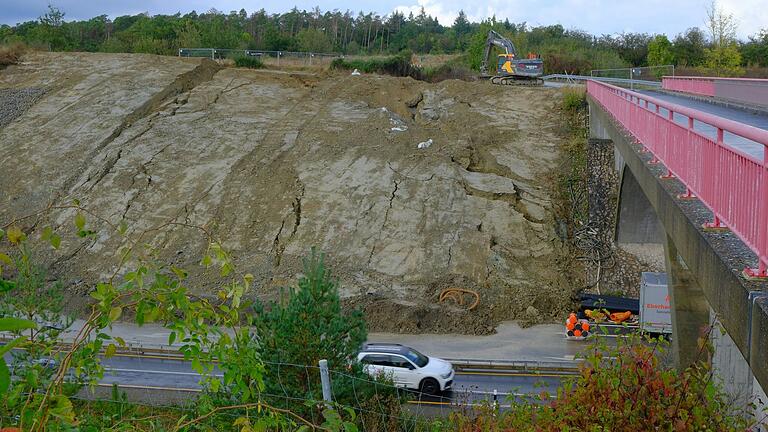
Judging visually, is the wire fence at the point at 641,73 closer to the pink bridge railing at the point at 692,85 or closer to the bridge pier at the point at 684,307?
the pink bridge railing at the point at 692,85

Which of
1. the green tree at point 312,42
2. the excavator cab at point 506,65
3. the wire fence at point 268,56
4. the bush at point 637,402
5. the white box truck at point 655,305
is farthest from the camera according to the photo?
the green tree at point 312,42

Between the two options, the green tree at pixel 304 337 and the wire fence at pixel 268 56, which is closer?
the green tree at pixel 304 337

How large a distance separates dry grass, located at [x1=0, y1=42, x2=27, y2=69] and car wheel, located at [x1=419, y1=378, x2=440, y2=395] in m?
38.3

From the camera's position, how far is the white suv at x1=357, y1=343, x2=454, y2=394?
17.7 m

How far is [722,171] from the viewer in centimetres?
699

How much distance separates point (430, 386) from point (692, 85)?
70.9 ft

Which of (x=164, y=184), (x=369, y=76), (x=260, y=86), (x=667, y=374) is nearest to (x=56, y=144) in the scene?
(x=164, y=184)

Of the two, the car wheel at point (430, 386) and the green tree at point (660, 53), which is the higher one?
the green tree at point (660, 53)

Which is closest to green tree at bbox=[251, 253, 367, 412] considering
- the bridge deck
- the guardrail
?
the bridge deck

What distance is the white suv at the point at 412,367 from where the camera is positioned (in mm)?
17734

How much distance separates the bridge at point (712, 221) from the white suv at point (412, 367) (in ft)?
20.4

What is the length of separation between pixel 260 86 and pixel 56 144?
10824 millimetres

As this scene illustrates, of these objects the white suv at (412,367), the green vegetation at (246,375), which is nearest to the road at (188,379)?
the white suv at (412,367)

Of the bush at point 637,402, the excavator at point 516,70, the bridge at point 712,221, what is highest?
the excavator at point 516,70
